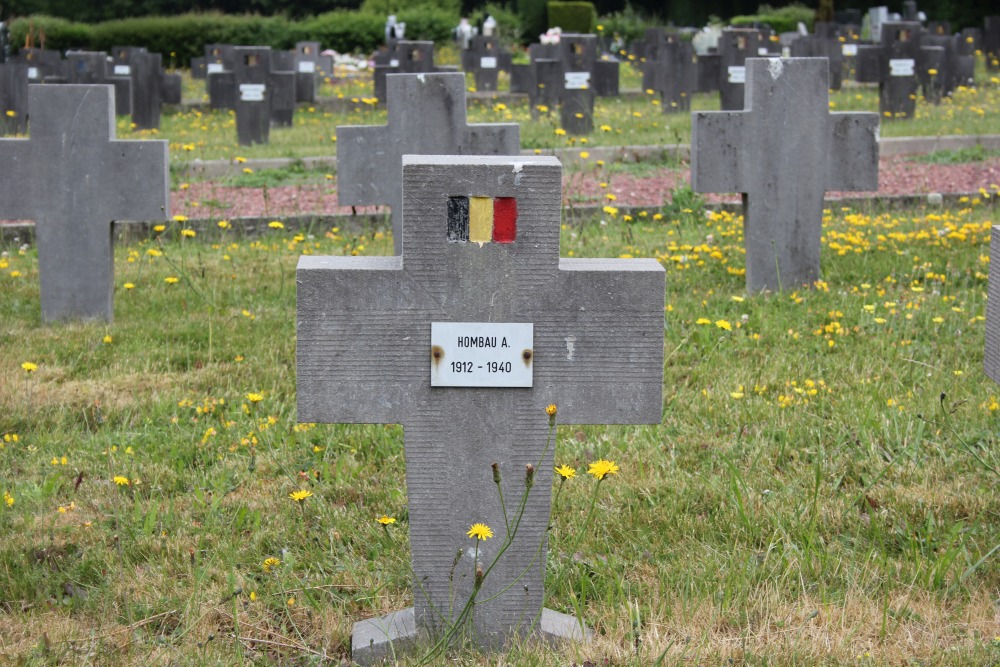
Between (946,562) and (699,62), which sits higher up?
(699,62)

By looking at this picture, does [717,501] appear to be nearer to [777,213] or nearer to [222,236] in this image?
[777,213]

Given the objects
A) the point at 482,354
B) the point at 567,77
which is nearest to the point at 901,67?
the point at 567,77

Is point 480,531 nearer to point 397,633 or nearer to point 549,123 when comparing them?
point 397,633

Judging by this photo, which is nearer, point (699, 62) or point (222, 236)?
point (222, 236)

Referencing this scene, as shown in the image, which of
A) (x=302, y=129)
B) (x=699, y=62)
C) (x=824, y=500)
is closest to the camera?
(x=824, y=500)

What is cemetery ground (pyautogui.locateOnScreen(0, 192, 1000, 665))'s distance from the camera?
3.38m

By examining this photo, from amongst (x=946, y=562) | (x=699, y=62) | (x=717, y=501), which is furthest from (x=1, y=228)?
(x=699, y=62)

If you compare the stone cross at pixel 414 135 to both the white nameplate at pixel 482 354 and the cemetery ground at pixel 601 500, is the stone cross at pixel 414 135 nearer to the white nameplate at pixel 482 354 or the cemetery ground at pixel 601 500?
the cemetery ground at pixel 601 500

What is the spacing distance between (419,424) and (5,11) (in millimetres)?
47641

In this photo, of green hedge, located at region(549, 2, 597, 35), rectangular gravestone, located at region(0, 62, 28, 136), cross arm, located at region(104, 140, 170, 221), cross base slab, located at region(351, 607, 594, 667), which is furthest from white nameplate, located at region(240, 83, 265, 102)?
green hedge, located at region(549, 2, 597, 35)

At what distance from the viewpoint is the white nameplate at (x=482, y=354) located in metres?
3.18

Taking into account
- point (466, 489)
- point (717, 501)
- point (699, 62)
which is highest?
point (699, 62)

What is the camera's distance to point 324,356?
3.22 metres

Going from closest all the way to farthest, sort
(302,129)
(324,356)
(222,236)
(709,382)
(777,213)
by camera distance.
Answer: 1. (324,356)
2. (709,382)
3. (777,213)
4. (222,236)
5. (302,129)
